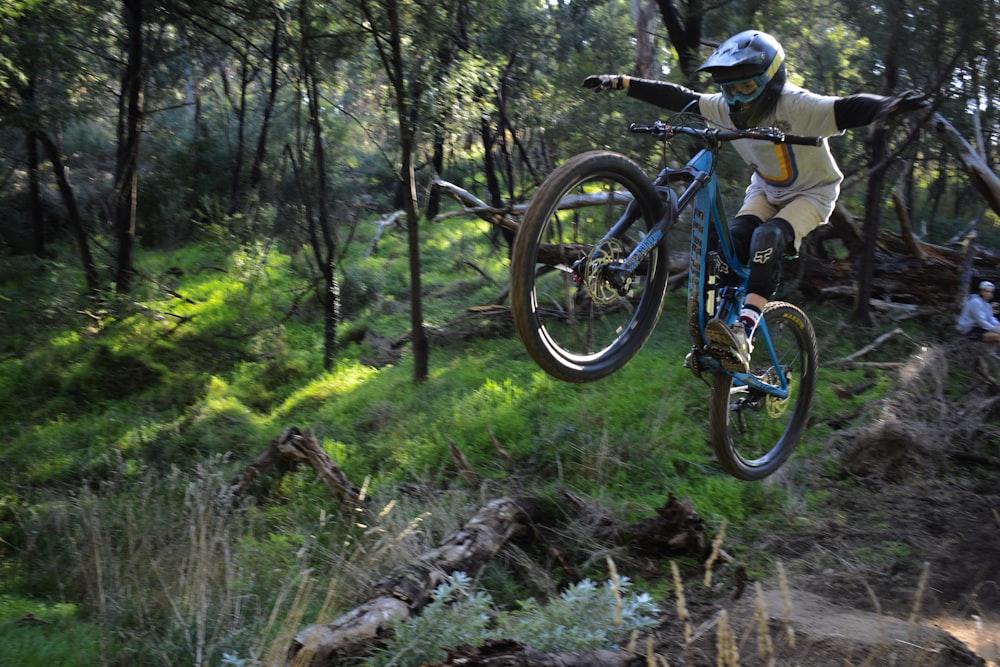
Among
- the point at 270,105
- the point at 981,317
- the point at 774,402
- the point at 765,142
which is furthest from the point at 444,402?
the point at 270,105

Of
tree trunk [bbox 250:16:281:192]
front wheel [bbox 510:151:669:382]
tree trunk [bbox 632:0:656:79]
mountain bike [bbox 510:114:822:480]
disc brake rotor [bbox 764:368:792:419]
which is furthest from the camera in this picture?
tree trunk [bbox 632:0:656:79]

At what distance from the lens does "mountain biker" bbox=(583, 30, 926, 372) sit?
14.6 ft

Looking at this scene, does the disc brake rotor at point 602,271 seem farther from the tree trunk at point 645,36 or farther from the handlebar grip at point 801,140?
the tree trunk at point 645,36

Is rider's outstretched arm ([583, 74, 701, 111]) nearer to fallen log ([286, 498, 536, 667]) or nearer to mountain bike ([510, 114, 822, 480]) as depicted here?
mountain bike ([510, 114, 822, 480])

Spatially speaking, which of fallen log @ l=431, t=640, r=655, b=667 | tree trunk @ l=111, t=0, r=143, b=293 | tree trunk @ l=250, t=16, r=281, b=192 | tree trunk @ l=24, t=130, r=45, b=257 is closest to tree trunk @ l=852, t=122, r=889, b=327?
fallen log @ l=431, t=640, r=655, b=667

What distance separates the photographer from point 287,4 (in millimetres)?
11664

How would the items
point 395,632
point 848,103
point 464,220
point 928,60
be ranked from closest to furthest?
point 848,103
point 395,632
point 928,60
point 464,220

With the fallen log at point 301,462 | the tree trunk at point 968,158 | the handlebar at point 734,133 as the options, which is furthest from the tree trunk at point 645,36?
the handlebar at point 734,133

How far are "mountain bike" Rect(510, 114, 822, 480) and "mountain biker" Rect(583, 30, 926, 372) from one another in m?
0.15

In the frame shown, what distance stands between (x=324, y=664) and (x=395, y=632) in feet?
1.41

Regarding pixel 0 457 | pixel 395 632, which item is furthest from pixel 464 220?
pixel 395 632

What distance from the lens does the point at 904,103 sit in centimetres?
398

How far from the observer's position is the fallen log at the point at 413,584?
4.71 meters

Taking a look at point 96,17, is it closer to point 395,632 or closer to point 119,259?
point 119,259
